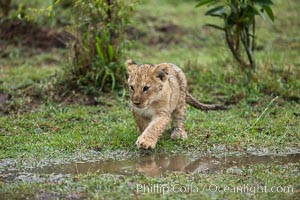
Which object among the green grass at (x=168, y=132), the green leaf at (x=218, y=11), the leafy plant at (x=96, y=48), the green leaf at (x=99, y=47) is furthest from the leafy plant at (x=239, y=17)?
the green leaf at (x=99, y=47)

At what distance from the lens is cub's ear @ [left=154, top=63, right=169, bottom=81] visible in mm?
6582

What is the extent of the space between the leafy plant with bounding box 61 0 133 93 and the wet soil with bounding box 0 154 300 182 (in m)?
2.54

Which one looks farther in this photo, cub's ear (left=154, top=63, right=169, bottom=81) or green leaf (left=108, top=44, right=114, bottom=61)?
green leaf (left=108, top=44, right=114, bottom=61)

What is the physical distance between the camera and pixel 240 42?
919 cm

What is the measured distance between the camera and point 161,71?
6.60 metres

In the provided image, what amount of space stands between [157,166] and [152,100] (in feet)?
2.65

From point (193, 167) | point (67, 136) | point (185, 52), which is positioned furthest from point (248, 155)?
point (185, 52)

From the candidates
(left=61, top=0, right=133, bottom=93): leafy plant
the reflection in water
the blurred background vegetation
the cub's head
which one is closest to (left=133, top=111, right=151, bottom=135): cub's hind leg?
the cub's head

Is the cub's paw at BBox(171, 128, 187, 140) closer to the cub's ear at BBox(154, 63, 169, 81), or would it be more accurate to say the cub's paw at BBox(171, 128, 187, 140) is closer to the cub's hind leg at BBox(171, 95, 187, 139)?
the cub's hind leg at BBox(171, 95, 187, 139)

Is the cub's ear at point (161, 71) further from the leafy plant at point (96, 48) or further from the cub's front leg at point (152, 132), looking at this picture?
the leafy plant at point (96, 48)

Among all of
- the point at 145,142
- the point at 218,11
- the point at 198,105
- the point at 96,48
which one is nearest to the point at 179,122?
the point at 198,105

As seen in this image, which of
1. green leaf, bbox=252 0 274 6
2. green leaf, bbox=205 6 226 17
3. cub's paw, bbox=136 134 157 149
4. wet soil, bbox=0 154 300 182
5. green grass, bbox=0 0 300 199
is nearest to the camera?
green grass, bbox=0 0 300 199

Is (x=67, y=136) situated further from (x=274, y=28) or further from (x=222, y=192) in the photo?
(x=274, y=28)

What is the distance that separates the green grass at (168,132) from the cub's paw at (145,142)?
0.13 metres
